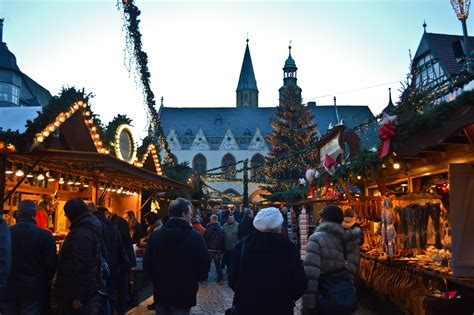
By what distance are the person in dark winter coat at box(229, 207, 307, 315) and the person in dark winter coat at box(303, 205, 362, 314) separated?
0.59m

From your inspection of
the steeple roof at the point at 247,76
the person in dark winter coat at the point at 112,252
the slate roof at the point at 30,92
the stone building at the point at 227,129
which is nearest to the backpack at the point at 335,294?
the person in dark winter coat at the point at 112,252

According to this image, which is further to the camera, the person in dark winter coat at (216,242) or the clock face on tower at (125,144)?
the person in dark winter coat at (216,242)

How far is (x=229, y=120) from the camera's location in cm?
7638

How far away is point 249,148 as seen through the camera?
72375 mm

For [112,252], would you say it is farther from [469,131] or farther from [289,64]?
[289,64]

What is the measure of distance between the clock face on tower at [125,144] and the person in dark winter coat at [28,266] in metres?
7.00

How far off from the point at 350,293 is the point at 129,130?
354 inches

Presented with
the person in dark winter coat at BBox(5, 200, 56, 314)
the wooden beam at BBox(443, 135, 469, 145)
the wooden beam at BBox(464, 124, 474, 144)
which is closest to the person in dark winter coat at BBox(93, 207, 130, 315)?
the person in dark winter coat at BBox(5, 200, 56, 314)

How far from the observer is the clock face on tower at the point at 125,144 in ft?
39.0

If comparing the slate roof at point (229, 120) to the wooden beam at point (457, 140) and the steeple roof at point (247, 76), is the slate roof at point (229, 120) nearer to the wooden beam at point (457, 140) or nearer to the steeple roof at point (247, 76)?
the steeple roof at point (247, 76)

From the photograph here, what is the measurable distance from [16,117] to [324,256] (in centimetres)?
621

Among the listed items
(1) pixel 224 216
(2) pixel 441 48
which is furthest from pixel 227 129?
(1) pixel 224 216

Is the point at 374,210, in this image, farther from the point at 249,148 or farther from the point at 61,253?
the point at 249,148

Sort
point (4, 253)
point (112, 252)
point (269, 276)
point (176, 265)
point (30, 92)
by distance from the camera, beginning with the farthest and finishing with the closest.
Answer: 1. point (30, 92)
2. point (112, 252)
3. point (176, 265)
4. point (269, 276)
5. point (4, 253)
